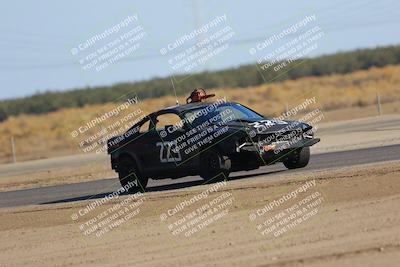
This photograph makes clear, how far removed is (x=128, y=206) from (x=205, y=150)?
6.91 ft

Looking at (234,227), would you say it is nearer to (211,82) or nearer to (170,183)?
(170,183)

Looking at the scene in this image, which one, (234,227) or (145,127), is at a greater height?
(234,227)

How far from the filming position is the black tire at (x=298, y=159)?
18.8 m

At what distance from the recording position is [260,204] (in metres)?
14.7

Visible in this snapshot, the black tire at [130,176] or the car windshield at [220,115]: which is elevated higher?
the car windshield at [220,115]


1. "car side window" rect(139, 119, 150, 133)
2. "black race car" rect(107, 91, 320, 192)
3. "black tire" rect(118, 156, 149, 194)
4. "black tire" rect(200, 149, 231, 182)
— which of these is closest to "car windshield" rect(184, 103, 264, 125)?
"black race car" rect(107, 91, 320, 192)

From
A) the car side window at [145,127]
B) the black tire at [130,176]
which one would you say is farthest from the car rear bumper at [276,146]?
the black tire at [130,176]

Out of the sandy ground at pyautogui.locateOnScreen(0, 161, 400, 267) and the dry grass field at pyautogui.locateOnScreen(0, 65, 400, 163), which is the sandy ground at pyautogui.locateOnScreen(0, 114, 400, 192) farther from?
the dry grass field at pyautogui.locateOnScreen(0, 65, 400, 163)

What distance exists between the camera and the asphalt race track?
63.8 ft

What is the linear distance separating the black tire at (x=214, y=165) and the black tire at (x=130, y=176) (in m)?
1.64

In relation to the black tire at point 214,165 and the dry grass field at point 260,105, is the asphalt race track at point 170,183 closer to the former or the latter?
the black tire at point 214,165

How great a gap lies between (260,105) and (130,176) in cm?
4813

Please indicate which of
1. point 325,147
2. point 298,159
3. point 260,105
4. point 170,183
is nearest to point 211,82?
point 260,105

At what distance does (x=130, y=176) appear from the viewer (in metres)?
19.5
